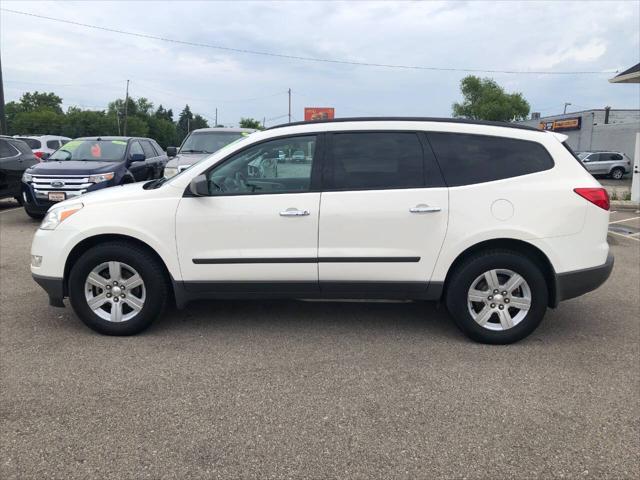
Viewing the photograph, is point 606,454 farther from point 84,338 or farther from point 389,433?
point 84,338

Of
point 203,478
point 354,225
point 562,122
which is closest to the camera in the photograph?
point 203,478

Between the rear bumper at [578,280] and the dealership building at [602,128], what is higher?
the dealership building at [602,128]

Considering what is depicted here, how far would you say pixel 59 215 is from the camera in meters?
4.31

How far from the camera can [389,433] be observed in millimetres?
2916

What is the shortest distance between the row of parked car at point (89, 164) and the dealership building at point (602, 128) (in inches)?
1339

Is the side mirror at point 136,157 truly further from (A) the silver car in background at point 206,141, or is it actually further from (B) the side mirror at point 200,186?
(B) the side mirror at point 200,186

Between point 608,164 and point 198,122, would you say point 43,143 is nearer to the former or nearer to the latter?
point 608,164

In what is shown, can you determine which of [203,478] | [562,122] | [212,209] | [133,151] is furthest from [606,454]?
[562,122]

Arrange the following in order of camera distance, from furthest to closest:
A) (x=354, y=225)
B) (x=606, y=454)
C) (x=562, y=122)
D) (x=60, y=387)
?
(x=562, y=122), (x=354, y=225), (x=60, y=387), (x=606, y=454)

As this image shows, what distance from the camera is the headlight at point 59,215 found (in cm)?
429

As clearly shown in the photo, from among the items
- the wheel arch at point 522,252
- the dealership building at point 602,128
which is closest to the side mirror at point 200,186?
the wheel arch at point 522,252

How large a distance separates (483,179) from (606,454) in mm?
2131

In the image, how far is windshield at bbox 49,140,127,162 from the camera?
10438 mm

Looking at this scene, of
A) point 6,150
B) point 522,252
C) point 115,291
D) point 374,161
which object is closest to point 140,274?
point 115,291
